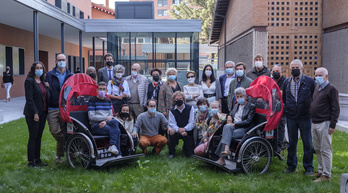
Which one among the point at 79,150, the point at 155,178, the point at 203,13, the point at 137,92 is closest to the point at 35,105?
the point at 79,150

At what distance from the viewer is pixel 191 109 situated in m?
7.60

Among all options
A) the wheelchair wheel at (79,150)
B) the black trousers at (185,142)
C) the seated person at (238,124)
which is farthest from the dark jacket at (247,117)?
the wheelchair wheel at (79,150)

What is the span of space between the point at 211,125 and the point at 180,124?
31.7 inches

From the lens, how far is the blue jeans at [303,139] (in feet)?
20.0

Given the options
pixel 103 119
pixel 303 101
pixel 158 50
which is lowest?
pixel 103 119

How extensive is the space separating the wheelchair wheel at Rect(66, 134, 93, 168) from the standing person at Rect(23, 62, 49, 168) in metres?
0.61

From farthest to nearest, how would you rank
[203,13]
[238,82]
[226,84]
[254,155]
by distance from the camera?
[203,13]
[226,84]
[238,82]
[254,155]

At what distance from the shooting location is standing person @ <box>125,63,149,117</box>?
335 inches

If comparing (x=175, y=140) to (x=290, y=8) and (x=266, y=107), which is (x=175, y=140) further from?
(x=290, y=8)

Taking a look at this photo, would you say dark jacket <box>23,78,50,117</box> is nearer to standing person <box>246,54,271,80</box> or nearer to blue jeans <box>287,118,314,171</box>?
blue jeans <box>287,118,314,171</box>

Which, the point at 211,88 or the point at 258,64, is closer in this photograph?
the point at 258,64

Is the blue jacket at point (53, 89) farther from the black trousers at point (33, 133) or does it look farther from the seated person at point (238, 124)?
the seated person at point (238, 124)

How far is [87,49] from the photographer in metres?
36.3

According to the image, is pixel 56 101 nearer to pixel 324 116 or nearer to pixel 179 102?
pixel 179 102
